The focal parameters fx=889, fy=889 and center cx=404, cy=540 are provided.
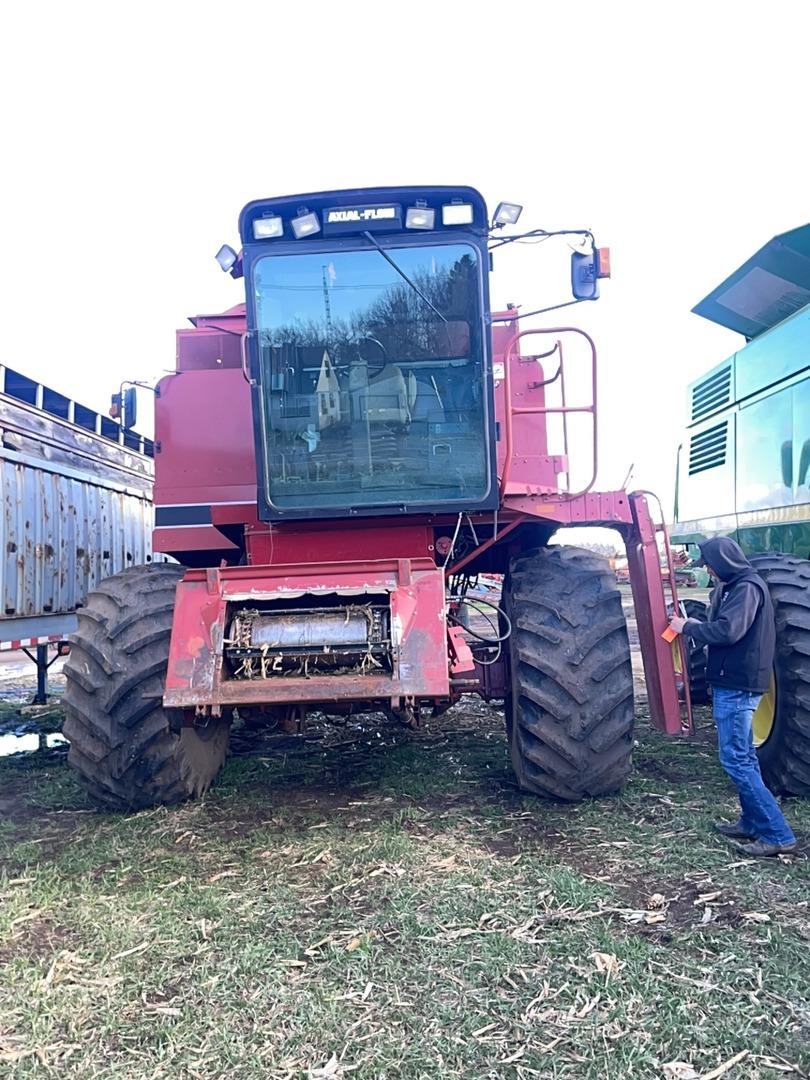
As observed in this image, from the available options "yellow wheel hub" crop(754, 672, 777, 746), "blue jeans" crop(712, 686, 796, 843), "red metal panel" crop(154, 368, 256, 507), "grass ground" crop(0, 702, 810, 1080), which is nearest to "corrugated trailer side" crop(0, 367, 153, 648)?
"red metal panel" crop(154, 368, 256, 507)

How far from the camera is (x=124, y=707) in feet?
15.9

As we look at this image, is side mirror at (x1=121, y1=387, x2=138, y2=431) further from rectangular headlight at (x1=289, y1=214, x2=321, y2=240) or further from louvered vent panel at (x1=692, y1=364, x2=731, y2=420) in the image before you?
louvered vent panel at (x1=692, y1=364, x2=731, y2=420)

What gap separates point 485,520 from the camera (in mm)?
5508

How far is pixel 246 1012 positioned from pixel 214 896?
1001mm

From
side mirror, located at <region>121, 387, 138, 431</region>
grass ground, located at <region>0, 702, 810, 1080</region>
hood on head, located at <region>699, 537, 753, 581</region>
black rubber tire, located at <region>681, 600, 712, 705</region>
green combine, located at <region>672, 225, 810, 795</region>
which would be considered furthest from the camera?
black rubber tire, located at <region>681, 600, 712, 705</region>

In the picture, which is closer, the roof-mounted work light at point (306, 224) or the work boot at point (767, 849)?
the work boot at point (767, 849)

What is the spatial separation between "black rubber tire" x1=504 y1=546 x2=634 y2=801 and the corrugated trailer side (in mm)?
4100

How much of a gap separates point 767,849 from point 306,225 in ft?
13.4

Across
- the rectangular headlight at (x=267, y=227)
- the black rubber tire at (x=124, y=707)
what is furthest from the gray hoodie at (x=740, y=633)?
the rectangular headlight at (x=267, y=227)

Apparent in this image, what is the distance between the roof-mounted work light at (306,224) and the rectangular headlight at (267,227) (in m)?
0.09

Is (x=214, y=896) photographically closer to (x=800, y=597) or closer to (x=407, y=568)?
(x=407, y=568)

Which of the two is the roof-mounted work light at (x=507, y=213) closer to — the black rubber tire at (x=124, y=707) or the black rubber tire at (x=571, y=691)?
the black rubber tire at (x=571, y=691)

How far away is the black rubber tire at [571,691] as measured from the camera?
4.83 m

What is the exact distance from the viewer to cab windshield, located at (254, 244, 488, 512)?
16.9ft
